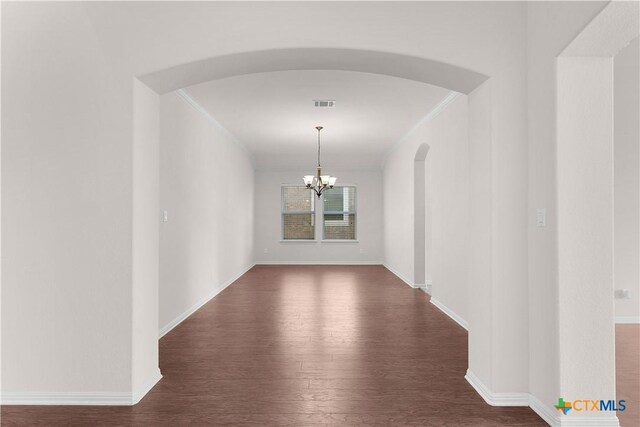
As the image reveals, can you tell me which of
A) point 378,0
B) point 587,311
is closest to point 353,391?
point 587,311

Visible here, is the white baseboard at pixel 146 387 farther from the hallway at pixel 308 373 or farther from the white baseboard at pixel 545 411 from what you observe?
the white baseboard at pixel 545 411

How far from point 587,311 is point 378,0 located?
2211 mm

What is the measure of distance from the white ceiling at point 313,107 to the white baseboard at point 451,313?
2534mm

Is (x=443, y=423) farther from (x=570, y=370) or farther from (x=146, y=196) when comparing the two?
(x=146, y=196)

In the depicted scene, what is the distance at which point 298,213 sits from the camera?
37.5ft

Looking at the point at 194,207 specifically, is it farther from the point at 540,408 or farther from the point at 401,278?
the point at 401,278

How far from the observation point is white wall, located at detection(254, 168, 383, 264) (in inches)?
443

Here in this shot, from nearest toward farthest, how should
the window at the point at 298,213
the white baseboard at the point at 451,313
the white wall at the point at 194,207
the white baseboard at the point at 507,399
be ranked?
the white baseboard at the point at 507,399 → the white wall at the point at 194,207 → the white baseboard at the point at 451,313 → the window at the point at 298,213

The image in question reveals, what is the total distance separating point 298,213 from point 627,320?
7.79 meters

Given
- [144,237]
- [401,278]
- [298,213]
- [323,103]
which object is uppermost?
[323,103]

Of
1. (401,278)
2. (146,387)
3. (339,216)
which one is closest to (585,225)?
(146,387)

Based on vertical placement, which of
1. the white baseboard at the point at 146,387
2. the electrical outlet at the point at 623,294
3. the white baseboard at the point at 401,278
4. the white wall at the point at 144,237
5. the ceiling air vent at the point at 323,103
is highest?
the ceiling air vent at the point at 323,103

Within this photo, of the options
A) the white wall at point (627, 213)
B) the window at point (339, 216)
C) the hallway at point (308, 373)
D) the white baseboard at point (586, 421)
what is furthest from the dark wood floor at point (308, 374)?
the window at point (339, 216)

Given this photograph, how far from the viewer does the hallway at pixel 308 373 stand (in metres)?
2.55
